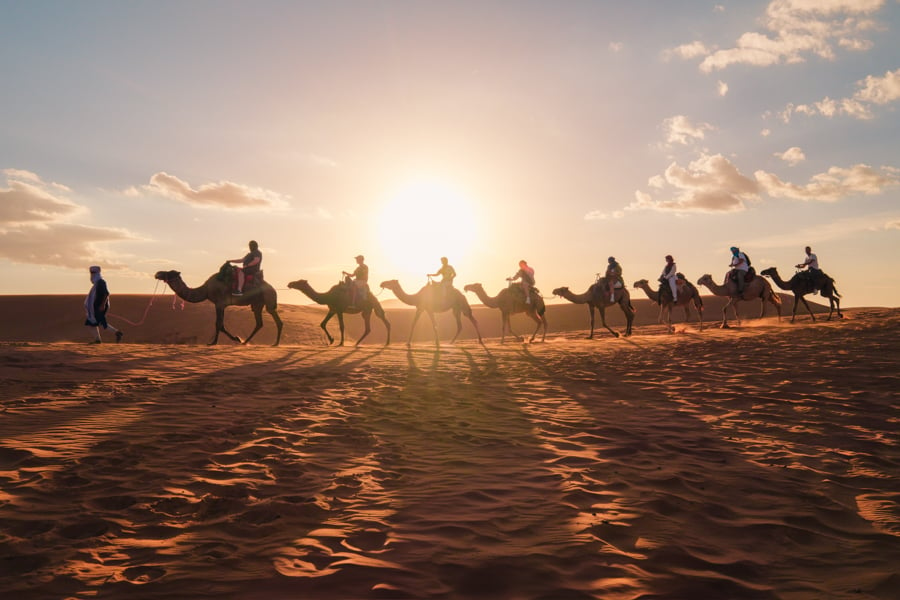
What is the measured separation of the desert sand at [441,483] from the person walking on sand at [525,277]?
28.9 feet

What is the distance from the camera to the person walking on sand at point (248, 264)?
17594 mm

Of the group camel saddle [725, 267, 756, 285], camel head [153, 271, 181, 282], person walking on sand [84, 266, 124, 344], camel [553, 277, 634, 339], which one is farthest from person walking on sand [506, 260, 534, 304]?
person walking on sand [84, 266, 124, 344]

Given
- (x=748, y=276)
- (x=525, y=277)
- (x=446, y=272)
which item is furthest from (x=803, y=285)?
(x=446, y=272)

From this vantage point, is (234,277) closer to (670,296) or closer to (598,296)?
(598,296)

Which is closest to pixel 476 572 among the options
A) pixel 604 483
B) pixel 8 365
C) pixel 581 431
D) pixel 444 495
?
pixel 444 495

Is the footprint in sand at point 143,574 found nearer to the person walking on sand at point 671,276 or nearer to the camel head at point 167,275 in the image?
the camel head at point 167,275

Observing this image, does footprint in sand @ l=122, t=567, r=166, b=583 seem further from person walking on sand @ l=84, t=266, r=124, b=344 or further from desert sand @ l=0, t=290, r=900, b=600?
person walking on sand @ l=84, t=266, r=124, b=344

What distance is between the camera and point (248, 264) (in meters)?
17.6

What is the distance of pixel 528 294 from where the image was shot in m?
20.7

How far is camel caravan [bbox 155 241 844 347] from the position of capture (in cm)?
1772

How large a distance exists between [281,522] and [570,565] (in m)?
2.16

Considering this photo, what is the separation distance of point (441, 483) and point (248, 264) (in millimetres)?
13926

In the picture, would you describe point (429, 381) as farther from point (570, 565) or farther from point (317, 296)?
point (317, 296)

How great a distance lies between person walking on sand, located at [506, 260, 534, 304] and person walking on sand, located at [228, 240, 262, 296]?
27.9 ft
